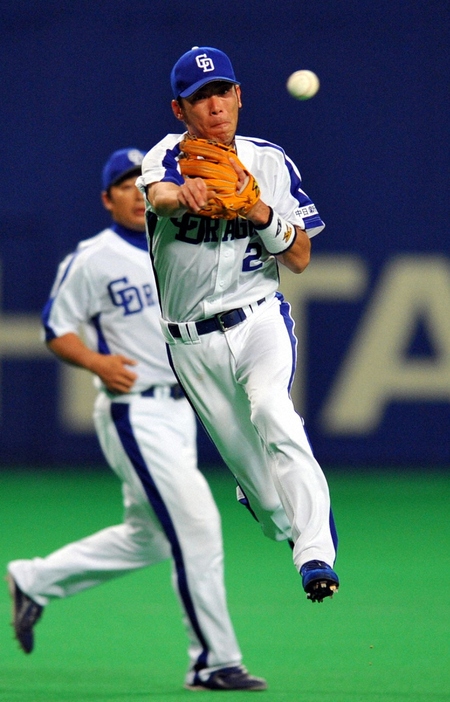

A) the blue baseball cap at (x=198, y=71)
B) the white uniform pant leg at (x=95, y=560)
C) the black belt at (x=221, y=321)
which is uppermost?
the blue baseball cap at (x=198, y=71)

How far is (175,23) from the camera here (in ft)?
37.3

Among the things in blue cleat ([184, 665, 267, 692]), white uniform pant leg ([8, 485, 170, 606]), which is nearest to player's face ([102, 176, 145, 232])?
white uniform pant leg ([8, 485, 170, 606])

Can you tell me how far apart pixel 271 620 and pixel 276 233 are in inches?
107

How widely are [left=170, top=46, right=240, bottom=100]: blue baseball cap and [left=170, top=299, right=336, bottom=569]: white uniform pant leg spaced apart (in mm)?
892

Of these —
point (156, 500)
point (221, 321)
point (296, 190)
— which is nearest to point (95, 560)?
point (156, 500)

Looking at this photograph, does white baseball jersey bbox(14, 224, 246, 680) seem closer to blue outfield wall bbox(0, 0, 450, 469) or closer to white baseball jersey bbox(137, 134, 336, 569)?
white baseball jersey bbox(137, 134, 336, 569)

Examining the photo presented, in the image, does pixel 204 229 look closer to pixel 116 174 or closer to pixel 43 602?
pixel 116 174

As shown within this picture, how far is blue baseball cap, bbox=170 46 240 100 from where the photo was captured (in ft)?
15.3

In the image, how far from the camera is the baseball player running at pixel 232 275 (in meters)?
4.49

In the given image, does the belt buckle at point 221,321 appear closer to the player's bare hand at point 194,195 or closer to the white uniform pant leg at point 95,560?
the player's bare hand at point 194,195

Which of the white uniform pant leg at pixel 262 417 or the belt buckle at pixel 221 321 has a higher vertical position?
the belt buckle at pixel 221 321

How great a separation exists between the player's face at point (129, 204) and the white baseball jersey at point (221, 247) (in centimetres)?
148

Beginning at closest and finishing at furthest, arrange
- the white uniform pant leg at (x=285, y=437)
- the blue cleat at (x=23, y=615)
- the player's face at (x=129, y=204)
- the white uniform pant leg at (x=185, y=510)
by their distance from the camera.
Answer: the white uniform pant leg at (x=285, y=437) < the white uniform pant leg at (x=185, y=510) < the blue cleat at (x=23, y=615) < the player's face at (x=129, y=204)

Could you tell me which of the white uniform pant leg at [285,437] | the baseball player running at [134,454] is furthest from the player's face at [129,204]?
the white uniform pant leg at [285,437]
